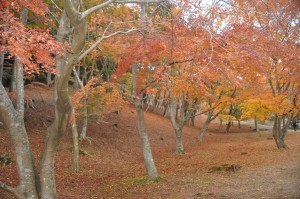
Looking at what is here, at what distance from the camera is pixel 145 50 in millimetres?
11297

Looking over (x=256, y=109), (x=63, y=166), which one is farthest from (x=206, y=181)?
(x=256, y=109)

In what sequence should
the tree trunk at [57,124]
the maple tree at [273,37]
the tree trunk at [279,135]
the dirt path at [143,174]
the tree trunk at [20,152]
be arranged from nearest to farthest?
the tree trunk at [57,124] → the tree trunk at [20,152] → the dirt path at [143,174] → the maple tree at [273,37] → the tree trunk at [279,135]

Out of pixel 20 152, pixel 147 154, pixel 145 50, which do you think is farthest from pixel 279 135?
pixel 20 152

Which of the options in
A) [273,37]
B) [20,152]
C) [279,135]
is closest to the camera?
[20,152]

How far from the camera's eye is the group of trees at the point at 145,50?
6.30m

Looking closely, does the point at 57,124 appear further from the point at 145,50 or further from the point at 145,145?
the point at 145,145

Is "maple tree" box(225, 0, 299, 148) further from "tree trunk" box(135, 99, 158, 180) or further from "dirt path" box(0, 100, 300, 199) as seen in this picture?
"dirt path" box(0, 100, 300, 199)

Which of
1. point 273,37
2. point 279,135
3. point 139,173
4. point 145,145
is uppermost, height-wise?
point 273,37

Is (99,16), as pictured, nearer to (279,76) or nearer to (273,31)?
(273,31)

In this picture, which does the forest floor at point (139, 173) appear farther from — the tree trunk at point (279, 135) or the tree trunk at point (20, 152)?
the tree trunk at point (279, 135)

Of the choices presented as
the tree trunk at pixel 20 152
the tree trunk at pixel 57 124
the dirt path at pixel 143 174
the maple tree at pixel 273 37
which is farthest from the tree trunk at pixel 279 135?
the tree trunk at pixel 20 152

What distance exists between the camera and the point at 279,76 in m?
17.3

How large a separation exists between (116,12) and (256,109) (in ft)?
59.0

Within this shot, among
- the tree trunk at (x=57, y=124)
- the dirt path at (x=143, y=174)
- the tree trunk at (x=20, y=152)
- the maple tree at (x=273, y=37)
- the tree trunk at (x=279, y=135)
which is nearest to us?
the tree trunk at (x=57, y=124)
